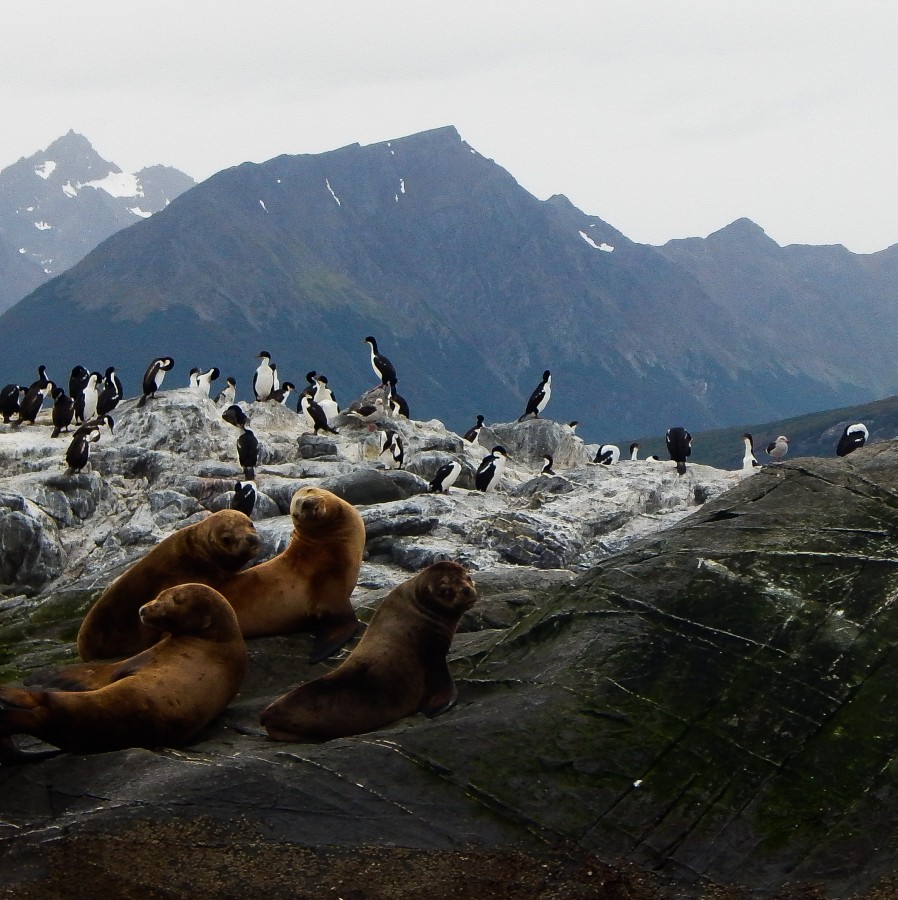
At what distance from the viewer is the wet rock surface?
6598 mm

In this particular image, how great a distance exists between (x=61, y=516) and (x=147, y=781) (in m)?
17.4

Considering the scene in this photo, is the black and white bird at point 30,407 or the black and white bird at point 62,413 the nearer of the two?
the black and white bird at point 62,413

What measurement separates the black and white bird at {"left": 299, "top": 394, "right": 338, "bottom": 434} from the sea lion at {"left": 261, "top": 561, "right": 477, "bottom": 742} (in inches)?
872

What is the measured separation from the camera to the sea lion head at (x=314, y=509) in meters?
9.78

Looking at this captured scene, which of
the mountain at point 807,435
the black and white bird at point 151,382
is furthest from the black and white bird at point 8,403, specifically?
the mountain at point 807,435

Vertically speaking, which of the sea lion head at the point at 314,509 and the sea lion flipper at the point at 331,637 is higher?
the sea lion head at the point at 314,509

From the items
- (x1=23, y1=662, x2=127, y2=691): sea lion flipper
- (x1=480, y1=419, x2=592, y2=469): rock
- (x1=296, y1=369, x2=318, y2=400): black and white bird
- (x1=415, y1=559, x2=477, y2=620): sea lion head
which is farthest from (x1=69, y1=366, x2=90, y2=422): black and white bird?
(x1=415, y1=559, x2=477, y2=620): sea lion head

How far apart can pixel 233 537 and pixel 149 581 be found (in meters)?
0.94

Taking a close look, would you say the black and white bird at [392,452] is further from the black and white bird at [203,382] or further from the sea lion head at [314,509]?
the sea lion head at [314,509]

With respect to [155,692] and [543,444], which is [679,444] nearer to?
[543,444]

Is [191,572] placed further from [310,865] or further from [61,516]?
[61,516]

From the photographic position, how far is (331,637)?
380 inches

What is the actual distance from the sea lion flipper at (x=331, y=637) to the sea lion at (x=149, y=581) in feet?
2.54

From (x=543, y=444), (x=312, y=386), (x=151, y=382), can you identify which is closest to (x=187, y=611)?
(x=151, y=382)
